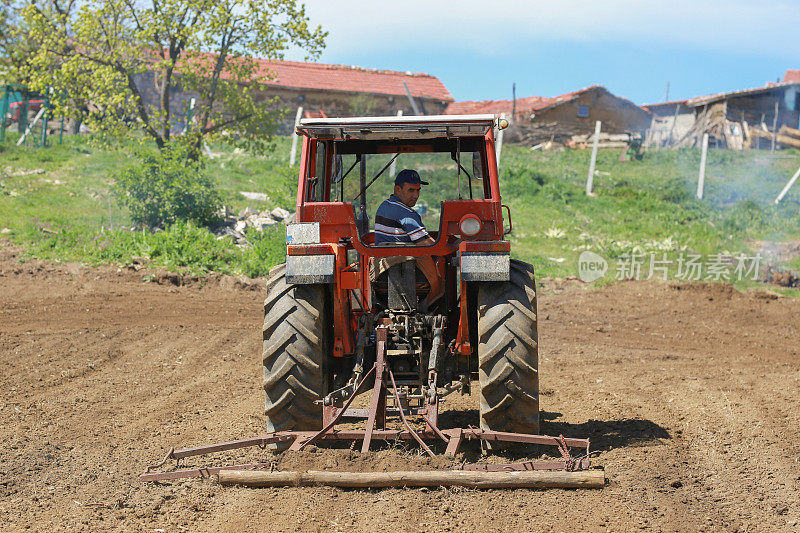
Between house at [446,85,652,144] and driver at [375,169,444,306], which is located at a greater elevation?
house at [446,85,652,144]

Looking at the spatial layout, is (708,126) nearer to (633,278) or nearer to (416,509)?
(633,278)

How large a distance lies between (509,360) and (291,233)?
1694 mm

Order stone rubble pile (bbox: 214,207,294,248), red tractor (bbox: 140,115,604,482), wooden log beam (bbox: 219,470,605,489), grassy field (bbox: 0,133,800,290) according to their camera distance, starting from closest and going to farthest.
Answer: wooden log beam (bbox: 219,470,605,489) → red tractor (bbox: 140,115,604,482) → grassy field (bbox: 0,133,800,290) → stone rubble pile (bbox: 214,207,294,248)

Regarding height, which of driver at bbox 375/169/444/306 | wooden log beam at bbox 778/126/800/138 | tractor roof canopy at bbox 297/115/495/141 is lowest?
driver at bbox 375/169/444/306

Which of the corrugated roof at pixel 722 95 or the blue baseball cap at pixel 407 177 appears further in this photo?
the corrugated roof at pixel 722 95

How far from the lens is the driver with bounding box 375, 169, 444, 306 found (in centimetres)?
582

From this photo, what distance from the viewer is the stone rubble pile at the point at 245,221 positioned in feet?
49.7

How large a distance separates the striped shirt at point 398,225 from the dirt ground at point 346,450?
4.97ft

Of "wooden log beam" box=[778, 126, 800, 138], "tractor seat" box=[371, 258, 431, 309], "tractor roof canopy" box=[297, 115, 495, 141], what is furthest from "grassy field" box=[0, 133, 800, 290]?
"wooden log beam" box=[778, 126, 800, 138]

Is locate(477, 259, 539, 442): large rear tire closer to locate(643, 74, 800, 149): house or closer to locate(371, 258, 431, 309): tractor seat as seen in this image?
locate(371, 258, 431, 309): tractor seat

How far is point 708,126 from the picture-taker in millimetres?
33438

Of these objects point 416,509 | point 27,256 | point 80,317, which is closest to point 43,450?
point 416,509

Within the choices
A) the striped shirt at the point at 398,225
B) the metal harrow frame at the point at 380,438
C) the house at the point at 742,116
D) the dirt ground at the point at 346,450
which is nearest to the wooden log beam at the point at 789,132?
the house at the point at 742,116

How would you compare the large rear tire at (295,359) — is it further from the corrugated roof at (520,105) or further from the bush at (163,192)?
the corrugated roof at (520,105)
